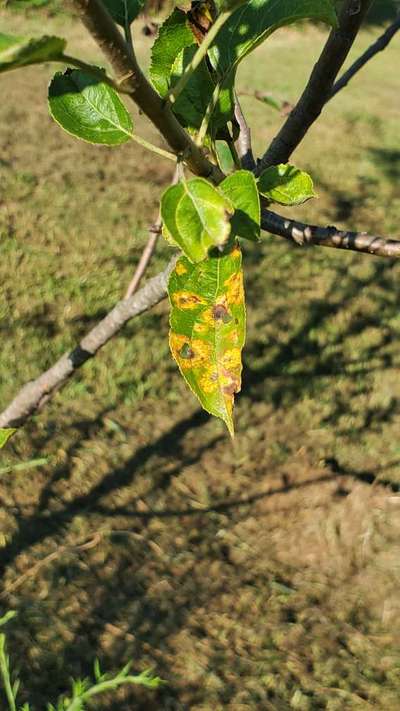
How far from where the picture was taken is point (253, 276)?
3.69 metres

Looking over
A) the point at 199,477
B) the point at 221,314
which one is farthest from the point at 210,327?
the point at 199,477

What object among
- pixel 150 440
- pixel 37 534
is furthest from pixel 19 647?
pixel 150 440

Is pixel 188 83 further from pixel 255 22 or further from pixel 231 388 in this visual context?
pixel 231 388

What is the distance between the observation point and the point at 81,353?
4.04 feet

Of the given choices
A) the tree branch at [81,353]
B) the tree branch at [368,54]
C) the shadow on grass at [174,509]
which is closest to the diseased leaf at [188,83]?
the tree branch at [81,353]

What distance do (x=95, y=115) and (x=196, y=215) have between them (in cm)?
18

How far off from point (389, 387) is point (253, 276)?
2.86 ft

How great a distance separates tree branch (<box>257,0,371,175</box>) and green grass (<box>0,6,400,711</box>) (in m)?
1.59

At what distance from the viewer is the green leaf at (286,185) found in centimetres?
69

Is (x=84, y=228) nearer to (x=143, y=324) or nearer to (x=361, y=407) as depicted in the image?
(x=143, y=324)

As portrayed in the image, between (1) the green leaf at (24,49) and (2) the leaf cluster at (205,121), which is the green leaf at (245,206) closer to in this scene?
(2) the leaf cluster at (205,121)

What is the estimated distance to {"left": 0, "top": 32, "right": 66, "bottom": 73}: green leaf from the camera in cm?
39

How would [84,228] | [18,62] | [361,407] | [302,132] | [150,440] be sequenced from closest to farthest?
[18,62] < [302,132] < [150,440] < [361,407] < [84,228]

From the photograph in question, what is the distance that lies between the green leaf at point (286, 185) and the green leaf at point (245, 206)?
0.11 m
